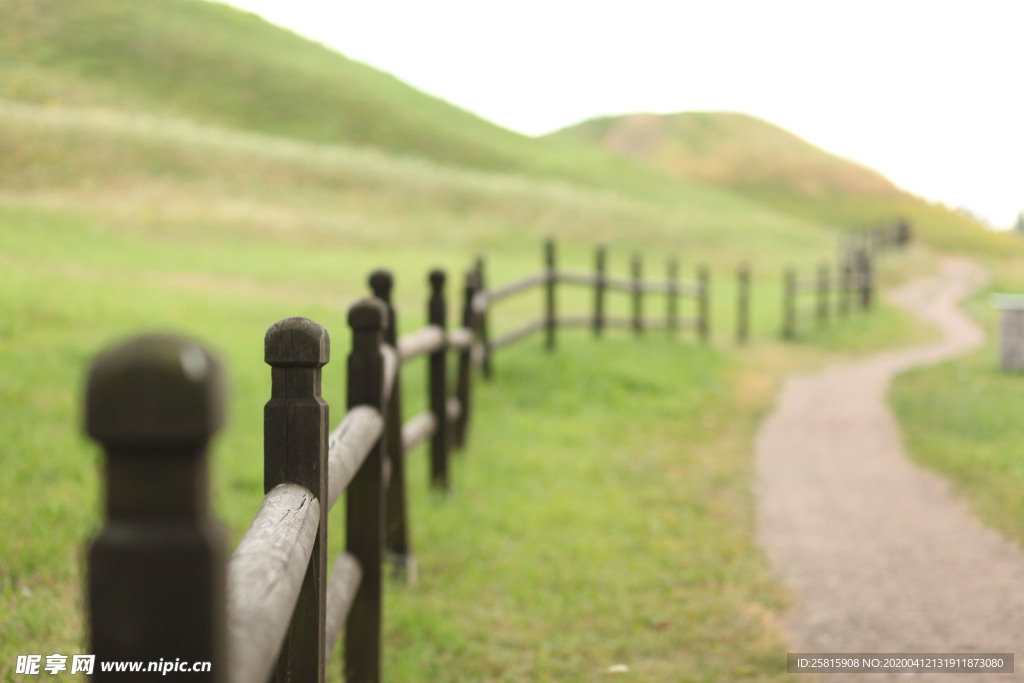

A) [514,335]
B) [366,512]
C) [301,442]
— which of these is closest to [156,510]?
[301,442]

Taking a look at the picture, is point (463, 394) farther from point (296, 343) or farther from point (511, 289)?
point (296, 343)

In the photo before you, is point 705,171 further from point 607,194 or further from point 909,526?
point 909,526

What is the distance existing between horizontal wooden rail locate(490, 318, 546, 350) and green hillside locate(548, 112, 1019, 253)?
4518 centimetres

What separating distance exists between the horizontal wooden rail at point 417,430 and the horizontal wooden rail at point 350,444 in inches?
57.3

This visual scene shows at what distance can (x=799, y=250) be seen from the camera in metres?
36.9

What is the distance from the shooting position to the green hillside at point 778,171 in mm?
60656

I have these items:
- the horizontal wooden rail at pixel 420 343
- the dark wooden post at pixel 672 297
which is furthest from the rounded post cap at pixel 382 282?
the dark wooden post at pixel 672 297

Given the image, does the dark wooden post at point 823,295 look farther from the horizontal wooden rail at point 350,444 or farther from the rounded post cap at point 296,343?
the rounded post cap at point 296,343

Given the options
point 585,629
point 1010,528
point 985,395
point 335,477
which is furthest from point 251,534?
point 985,395

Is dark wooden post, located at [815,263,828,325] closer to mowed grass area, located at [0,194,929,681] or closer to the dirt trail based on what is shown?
mowed grass area, located at [0,194,929,681]

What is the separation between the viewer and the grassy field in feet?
13.1

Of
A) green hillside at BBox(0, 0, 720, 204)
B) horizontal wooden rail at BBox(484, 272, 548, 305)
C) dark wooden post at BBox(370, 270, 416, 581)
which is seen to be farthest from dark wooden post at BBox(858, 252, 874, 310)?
green hillside at BBox(0, 0, 720, 204)

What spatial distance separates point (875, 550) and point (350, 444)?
3716mm

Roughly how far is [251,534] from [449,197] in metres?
36.5
